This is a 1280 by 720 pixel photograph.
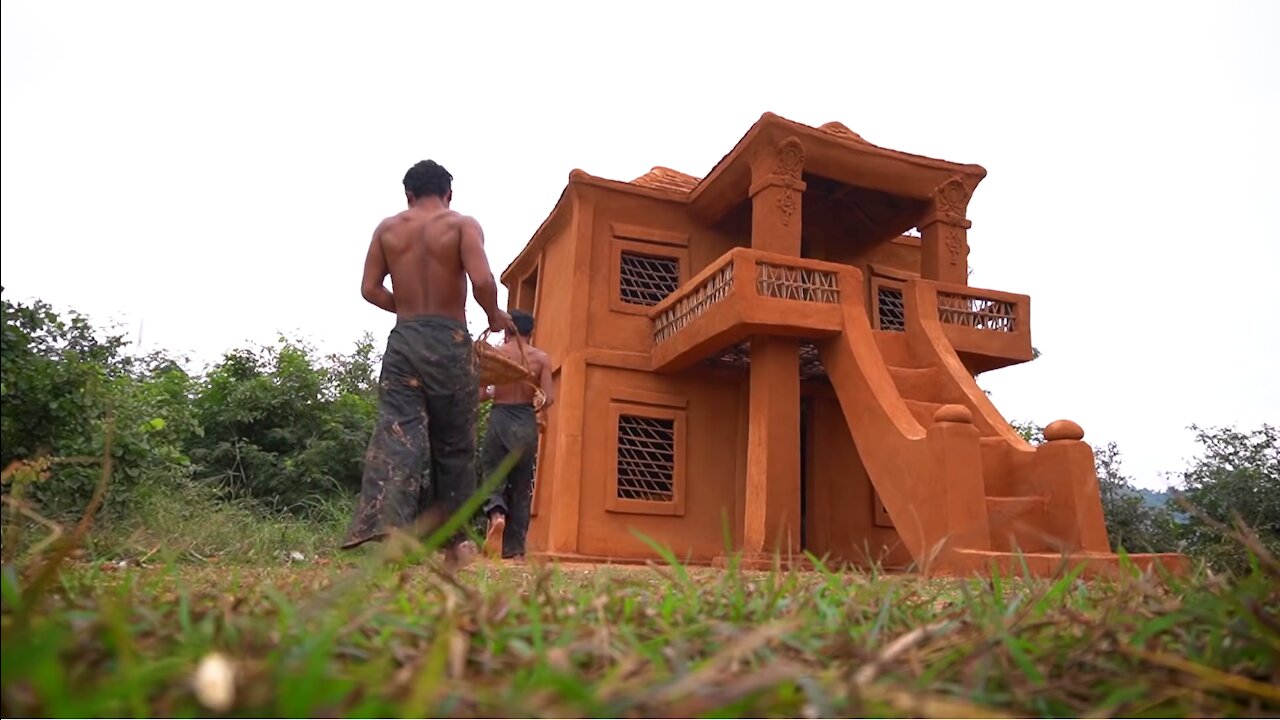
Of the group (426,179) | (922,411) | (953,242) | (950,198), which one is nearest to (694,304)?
(922,411)

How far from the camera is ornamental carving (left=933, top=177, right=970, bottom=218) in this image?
34.2ft

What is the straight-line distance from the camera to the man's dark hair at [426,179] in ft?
Answer: 16.9

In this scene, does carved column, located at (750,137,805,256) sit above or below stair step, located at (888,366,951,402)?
above

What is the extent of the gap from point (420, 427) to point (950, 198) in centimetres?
746

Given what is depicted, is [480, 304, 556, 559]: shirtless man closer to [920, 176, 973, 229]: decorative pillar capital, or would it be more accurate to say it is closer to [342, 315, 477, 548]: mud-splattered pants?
[342, 315, 477, 548]: mud-splattered pants

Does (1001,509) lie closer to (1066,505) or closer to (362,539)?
(1066,505)

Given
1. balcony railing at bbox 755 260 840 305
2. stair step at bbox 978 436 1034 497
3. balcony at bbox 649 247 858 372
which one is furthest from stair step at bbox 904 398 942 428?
balcony railing at bbox 755 260 840 305

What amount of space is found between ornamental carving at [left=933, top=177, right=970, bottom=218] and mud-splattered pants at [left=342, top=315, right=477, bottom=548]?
693 cm

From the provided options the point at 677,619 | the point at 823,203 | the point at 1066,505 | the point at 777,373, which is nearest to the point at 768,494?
the point at 777,373

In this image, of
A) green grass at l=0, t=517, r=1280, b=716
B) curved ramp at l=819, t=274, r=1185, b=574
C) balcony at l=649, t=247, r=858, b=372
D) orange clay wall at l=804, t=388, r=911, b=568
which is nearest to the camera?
green grass at l=0, t=517, r=1280, b=716

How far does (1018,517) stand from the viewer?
292 inches

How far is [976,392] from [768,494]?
212cm

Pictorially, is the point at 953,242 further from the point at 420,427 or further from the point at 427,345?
the point at 420,427

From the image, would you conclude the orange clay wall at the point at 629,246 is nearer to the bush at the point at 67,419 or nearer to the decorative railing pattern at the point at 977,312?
the decorative railing pattern at the point at 977,312
